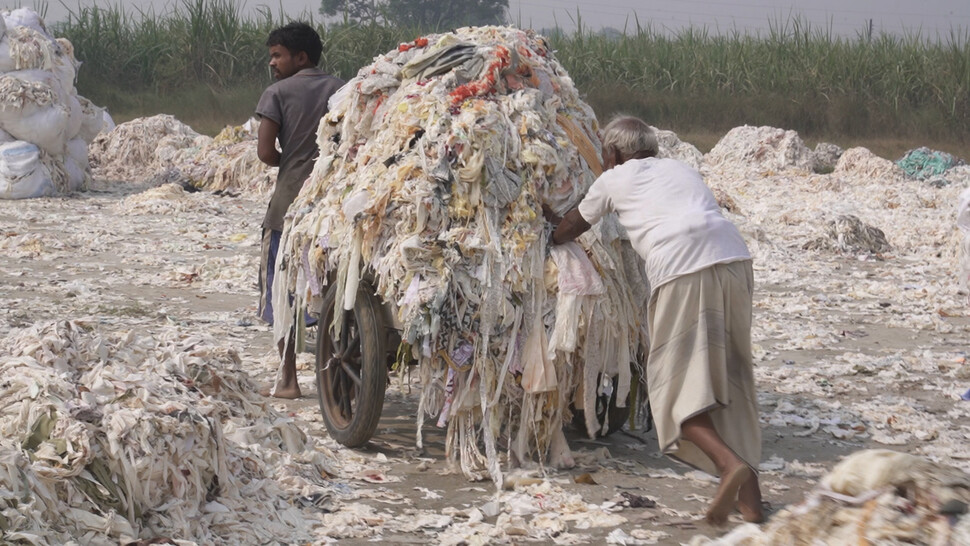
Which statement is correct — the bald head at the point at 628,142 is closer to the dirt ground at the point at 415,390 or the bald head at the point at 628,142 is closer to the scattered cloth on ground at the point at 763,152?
the dirt ground at the point at 415,390

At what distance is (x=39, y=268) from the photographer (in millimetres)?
9812

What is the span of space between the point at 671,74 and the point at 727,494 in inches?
882

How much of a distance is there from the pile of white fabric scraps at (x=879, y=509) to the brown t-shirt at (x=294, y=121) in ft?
12.5

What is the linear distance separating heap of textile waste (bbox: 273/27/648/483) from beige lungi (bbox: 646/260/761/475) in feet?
1.44

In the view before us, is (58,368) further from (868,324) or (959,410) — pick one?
(868,324)

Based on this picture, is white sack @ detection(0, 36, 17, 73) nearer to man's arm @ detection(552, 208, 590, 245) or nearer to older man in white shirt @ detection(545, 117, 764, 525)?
man's arm @ detection(552, 208, 590, 245)

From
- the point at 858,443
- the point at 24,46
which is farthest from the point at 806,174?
the point at 858,443

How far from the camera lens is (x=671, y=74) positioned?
84.9 feet

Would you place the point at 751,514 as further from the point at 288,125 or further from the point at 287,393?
the point at 288,125

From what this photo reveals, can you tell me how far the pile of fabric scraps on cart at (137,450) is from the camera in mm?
3814

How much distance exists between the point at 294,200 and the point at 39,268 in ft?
14.9

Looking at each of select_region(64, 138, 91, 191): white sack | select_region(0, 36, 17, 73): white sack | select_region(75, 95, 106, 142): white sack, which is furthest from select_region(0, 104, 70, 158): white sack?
select_region(75, 95, 106, 142): white sack

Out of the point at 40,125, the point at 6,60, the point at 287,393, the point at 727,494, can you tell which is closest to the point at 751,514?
the point at 727,494

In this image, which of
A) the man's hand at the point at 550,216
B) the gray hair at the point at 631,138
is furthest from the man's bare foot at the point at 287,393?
the gray hair at the point at 631,138
